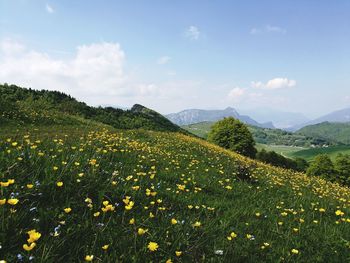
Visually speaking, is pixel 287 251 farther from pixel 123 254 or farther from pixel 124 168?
pixel 124 168

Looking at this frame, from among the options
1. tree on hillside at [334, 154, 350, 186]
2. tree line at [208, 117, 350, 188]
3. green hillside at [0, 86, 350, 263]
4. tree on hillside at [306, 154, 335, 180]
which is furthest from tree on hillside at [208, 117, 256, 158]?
green hillside at [0, 86, 350, 263]

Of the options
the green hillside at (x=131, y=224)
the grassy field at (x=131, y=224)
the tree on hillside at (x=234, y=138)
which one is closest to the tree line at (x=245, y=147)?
the tree on hillside at (x=234, y=138)

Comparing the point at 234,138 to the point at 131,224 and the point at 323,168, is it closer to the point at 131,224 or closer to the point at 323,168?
the point at 323,168

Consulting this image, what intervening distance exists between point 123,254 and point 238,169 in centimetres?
778

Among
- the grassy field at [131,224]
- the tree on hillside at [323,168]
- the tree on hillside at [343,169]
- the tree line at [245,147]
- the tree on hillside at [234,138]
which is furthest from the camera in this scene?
the tree on hillside at [234,138]

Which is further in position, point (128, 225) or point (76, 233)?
Answer: point (128, 225)

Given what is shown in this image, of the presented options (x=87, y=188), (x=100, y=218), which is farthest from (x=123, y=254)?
(x=87, y=188)

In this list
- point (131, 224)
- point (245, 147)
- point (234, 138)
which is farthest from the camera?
point (234, 138)

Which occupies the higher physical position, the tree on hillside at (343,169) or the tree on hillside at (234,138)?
the tree on hillside at (234,138)

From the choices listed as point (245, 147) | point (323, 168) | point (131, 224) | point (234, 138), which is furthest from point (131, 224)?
point (323, 168)

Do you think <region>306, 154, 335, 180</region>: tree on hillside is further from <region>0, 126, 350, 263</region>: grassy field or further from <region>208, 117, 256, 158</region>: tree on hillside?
<region>0, 126, 350, 263</region>: grassy field

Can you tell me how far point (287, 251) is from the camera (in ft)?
15.5

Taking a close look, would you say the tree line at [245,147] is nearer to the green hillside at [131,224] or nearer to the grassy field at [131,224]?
the green hillside at [131,224]

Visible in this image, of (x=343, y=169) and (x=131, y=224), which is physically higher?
(x=131, y=224)
